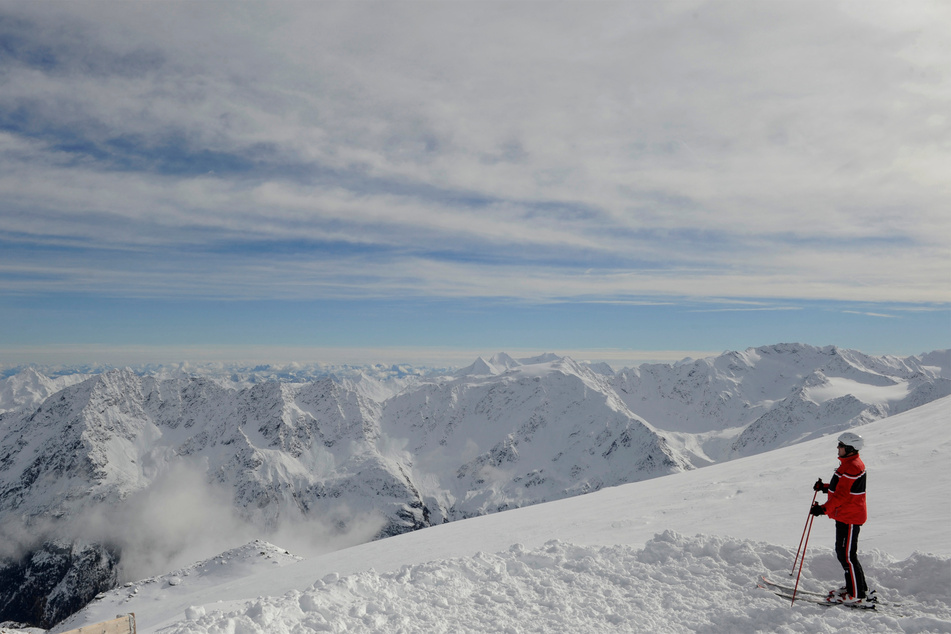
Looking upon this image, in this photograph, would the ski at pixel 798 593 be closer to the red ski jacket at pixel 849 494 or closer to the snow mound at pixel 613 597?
the snow mound at pixel 613 597

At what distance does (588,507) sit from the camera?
20.3 metres

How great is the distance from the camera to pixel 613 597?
10047mm

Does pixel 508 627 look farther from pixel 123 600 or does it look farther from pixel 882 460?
pixel 123 600

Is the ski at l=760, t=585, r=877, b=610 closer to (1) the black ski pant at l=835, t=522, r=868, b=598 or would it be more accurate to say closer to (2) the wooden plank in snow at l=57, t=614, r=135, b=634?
(1) the black ski pant at l=835, t=522, r=868, b=598

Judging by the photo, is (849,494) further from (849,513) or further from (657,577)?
(657,577)

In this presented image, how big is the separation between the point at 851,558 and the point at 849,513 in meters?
0.77

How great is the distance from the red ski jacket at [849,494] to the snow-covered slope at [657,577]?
131 cm

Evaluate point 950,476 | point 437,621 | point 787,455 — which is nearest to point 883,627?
point 437,621

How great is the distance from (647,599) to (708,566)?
6.00ft

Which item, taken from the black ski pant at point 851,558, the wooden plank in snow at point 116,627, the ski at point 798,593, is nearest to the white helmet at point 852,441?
the black ski pant at point 851,558

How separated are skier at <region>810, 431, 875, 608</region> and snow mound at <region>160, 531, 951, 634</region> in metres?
0.48

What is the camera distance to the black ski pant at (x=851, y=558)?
8.77 m

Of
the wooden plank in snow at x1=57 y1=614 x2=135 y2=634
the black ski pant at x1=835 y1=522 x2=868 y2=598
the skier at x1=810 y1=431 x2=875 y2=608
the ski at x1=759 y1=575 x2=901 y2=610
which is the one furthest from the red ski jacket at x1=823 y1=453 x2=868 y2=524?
the wooden plank in snow at x1=57 y1=614 x2=135 y2=634

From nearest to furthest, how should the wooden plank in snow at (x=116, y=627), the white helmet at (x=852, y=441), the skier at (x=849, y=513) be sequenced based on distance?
the skier at (x=849, y=513), the wooden plank in snow at (x=116, y=627), the white helmet at (x=852, y=441)
